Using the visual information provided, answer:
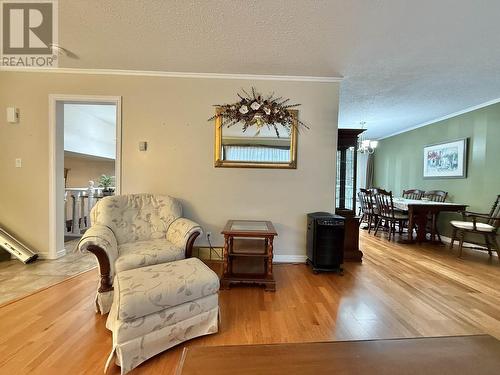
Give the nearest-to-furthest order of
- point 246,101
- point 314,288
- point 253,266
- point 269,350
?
point 269,350 < point 314,288 < point 253,266 < point 246,101

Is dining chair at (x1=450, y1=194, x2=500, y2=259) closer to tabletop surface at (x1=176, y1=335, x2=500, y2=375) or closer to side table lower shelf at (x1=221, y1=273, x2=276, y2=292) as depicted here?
side table lower shelf at (x1=221, y1=273, x2=276, y2=292)

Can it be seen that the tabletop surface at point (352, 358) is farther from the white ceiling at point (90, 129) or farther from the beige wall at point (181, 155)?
the white ceiling at point (90, 129)

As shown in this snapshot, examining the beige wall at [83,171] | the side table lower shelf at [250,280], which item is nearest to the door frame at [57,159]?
the side table lower shelf at [250,280]

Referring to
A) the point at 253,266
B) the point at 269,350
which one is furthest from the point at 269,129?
the point at 269,350

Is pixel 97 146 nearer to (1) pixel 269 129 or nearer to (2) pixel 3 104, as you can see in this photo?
(2) pixel 3 104

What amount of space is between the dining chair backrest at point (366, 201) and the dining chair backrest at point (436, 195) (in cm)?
109

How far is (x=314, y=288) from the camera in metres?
2.46

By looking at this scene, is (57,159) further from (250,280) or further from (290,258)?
(290,258)

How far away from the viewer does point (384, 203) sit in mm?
4727

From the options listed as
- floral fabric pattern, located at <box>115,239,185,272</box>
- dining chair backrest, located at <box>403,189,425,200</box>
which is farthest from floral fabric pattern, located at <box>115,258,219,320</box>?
dining chair backrest, located at <box>403,189,425,200</box>

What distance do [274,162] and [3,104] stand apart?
11.5 ft

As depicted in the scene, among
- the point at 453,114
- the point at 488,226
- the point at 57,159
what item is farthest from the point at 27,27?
the point at 453,114

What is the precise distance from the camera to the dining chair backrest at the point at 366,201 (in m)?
5.25

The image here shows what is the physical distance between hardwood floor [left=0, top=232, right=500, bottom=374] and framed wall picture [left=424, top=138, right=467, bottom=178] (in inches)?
86.0
